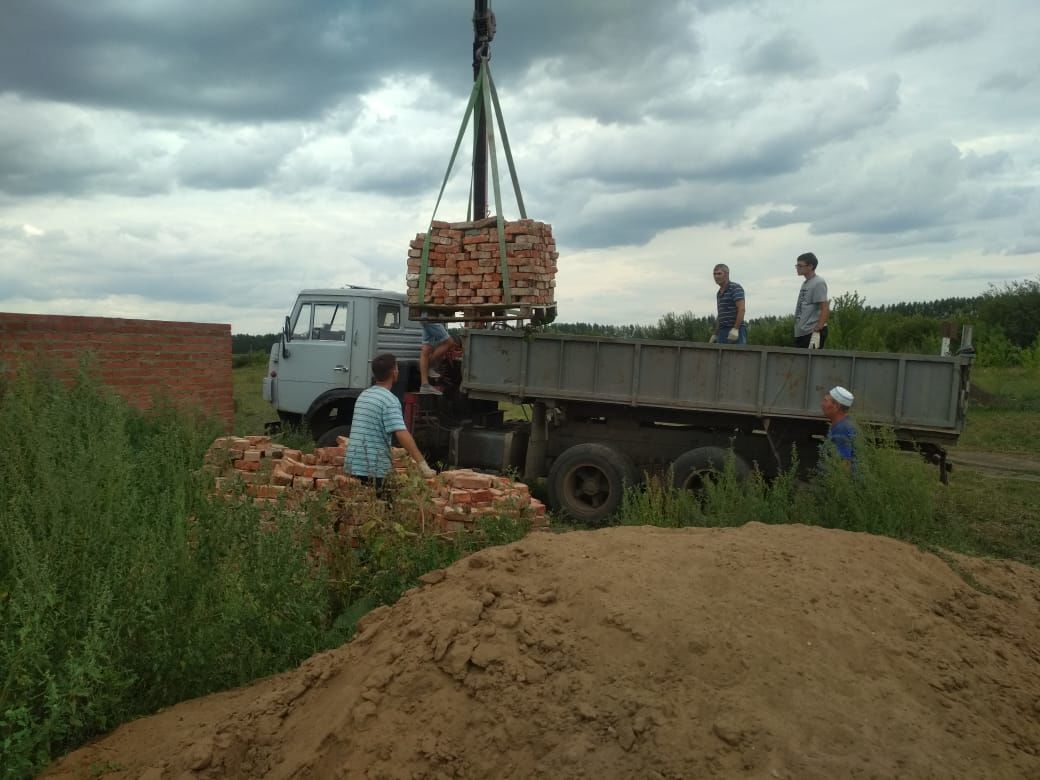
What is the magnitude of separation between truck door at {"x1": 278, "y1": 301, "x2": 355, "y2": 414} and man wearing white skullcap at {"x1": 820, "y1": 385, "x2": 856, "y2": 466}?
5805 mm

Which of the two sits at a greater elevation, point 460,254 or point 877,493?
point 460,254

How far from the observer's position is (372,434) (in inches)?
265

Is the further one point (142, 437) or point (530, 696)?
point (142, 437)

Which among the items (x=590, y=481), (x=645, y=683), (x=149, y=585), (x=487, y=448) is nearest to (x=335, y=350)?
(x=487, y=448)

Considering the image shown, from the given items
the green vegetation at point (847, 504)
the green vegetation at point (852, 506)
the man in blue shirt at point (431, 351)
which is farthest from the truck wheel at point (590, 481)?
the green vegetation at point (847, 504)

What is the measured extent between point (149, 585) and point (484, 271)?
5050 millimetres

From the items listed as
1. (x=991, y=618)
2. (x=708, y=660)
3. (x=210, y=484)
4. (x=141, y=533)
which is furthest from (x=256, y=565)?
(x=991, y=618)

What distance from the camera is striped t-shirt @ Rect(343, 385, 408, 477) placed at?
22.0ft

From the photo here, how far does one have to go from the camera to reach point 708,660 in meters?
3.33

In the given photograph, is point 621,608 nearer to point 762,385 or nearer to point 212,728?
point 212,728

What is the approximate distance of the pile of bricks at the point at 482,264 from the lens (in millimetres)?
8531

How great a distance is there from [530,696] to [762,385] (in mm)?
6248

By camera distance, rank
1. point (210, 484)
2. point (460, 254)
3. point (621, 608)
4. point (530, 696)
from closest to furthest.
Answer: point (530, 696)
point (621, 608)
point (210, 484)
point (460, 254)

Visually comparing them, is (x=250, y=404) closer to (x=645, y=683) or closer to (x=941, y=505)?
(x=941, y=505)
